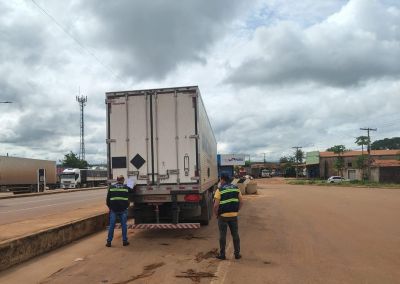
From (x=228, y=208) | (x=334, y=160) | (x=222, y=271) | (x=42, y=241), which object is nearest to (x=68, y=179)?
(x=42, y=241)

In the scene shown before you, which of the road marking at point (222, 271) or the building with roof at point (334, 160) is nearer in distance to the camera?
the road marking at point (222, 271)

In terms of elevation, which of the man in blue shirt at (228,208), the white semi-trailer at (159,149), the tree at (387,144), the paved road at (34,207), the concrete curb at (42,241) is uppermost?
the tree at (387,144)

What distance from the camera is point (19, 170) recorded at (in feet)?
145

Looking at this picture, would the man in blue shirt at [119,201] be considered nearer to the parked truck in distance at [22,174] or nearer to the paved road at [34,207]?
the paved road at [34,207]

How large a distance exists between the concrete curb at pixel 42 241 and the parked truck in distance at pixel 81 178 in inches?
1830

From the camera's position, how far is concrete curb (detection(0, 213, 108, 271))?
8508 mm

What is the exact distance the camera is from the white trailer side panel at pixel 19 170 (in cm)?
4212

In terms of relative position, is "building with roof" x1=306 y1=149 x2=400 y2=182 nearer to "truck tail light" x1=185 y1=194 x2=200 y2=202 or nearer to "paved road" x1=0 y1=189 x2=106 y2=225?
"paved road" x1=0 y1=189 x2=106 y2=225

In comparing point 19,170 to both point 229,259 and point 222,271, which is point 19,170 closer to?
point 229,259

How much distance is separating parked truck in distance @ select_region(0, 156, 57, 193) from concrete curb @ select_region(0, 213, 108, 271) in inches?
1263

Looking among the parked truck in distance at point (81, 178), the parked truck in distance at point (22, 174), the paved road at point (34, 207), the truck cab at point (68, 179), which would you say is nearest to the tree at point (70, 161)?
the parked truck in distance at point (81, 178)

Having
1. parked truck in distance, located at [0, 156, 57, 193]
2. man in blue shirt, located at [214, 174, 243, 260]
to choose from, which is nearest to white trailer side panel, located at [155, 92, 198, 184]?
man in blue shirt, located at [214, 174, 243, 260]

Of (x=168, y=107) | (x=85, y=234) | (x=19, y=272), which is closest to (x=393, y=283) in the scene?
(x=19, y=272)

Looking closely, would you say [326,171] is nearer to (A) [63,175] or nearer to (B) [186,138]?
(A) [63,175]
